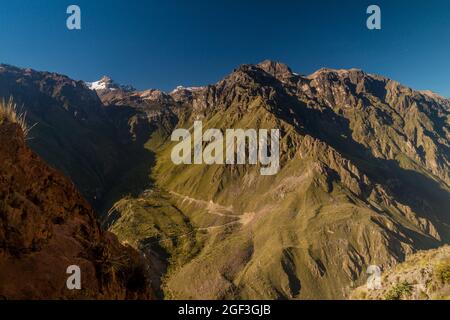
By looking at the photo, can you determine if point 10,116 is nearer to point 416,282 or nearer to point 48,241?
point 48,241

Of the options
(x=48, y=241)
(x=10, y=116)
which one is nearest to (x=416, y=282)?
(x=48, y=241)

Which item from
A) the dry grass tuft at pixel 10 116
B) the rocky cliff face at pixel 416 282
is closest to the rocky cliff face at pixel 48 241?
the dry grass tuft at pixel 10 116

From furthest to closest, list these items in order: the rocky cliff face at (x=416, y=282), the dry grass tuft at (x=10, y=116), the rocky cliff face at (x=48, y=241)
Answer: the rocky cliff face at (x=416, y=282) → the dry grass tuft at (x=10, y=116) → the rocky cliff face at (x=48, y=241)

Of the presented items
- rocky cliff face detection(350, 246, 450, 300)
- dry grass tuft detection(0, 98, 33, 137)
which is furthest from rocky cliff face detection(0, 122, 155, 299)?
rocky cliff face detection(350, 246, 450, 300)

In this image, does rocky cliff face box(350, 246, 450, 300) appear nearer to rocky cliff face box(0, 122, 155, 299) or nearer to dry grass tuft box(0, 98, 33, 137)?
rocky cliff face box(0, 122, 155, 299)

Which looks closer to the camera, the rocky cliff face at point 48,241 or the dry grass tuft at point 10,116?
the rocky cliff face at point 48,241

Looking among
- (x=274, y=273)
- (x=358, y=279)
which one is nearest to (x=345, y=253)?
(x=358, y=279)

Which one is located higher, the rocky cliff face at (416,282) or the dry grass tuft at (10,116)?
the dry grass tuft at (10,116)

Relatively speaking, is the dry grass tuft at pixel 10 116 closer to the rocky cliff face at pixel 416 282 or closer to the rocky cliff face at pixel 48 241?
the rocky cliff face at pixel 48 241
